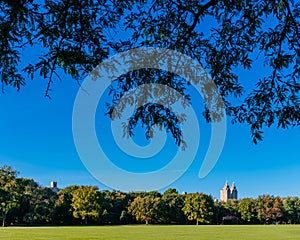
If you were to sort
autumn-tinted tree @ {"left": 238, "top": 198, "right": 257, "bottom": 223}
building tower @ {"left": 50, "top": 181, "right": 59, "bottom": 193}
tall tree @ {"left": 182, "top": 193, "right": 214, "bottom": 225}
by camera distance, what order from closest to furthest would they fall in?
tall tree @ {"left": 182, "top": 193, "right": 214, "bottom": 225}, autumn-tinted tree @ {"left": 238, "top": 198, "right": 257, "bottom": 223}, building tower @ {"left": 50, "top": 181, "right": 59, "bottom": 193}

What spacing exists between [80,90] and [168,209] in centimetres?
7140

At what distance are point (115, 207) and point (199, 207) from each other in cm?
1490

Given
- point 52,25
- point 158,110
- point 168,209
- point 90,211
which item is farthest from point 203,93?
point 168,209

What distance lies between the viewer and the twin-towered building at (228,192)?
7467 inches

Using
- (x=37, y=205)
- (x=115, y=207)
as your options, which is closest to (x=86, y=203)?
(x=37, y=205)

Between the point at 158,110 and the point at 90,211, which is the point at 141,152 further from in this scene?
the point at 90,211

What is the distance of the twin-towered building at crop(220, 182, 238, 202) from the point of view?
18965 centimetres

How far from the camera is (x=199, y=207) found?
73.8 metres

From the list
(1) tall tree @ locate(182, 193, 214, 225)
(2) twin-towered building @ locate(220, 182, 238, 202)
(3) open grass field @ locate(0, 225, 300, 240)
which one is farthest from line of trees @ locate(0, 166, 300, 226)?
(2) twin-towered building @ locate(220, 182, 238, 202)

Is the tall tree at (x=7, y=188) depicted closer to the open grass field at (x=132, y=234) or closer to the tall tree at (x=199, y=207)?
the open grass field at (x=132, y=234)

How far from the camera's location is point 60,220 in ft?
210

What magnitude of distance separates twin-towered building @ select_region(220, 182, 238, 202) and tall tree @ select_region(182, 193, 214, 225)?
11523cm

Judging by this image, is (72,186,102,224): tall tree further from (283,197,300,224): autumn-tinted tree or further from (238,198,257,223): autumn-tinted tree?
(283,197,300,224): autumn-tinted tree

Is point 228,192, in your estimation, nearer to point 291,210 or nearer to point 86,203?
point 291,210
